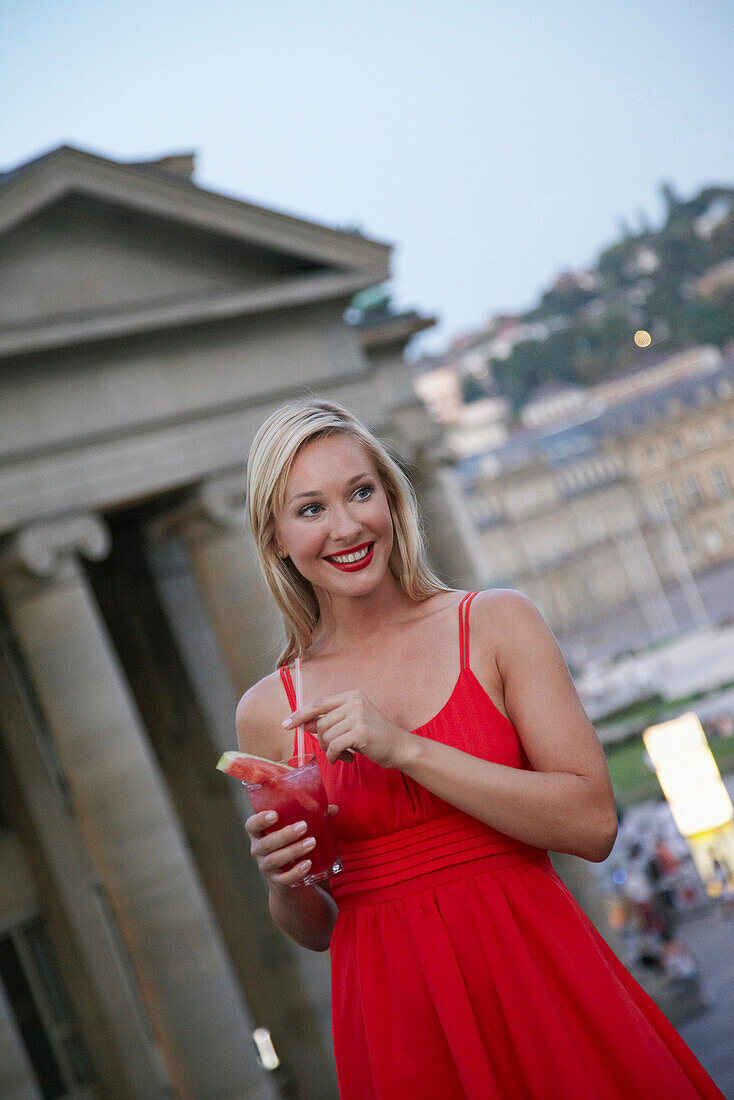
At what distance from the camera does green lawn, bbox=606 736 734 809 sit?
131 ft

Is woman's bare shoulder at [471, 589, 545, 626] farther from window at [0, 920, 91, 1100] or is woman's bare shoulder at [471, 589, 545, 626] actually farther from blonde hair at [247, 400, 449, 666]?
window at [0, 920, 91, 1100]

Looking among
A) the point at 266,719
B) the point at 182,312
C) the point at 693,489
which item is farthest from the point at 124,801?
the point at 693,489

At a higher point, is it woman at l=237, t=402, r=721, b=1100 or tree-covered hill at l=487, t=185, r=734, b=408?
tree-covered hill at l=487, t=185, r=734, b=408

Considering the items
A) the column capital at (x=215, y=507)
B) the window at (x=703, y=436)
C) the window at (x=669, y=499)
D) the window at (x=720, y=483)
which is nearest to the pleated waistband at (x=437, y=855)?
the column capital at (x=215, y=507)

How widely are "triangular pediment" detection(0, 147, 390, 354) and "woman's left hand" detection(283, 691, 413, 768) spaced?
11.8 meters

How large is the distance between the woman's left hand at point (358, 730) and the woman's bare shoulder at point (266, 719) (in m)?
0.52

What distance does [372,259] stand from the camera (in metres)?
16.1

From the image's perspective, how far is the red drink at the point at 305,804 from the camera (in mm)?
2686

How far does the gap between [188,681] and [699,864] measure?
10331mm

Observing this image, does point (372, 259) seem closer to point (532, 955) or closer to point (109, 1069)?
point (109, 1069)

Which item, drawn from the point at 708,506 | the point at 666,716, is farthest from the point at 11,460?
the point at 708,506

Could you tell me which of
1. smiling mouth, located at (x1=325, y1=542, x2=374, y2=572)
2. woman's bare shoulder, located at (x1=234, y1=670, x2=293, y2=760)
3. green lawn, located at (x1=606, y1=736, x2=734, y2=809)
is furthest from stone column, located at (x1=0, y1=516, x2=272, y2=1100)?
green lawn, located at (x1=606, y1=736, x2=734, y2=809)

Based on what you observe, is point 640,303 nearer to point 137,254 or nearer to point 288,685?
point 137,254

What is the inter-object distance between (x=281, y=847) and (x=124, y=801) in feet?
38.9
